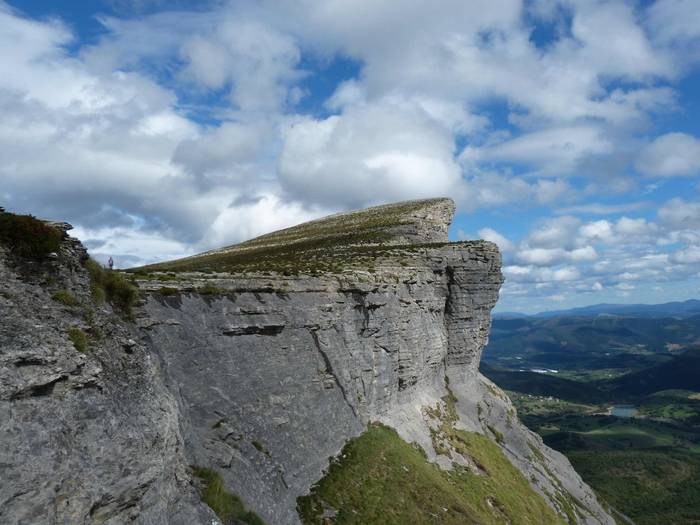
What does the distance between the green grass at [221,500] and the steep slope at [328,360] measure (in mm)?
882

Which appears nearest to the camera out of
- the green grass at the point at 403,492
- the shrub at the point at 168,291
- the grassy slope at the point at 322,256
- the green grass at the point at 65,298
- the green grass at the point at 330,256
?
the green grass at the point at 65,298

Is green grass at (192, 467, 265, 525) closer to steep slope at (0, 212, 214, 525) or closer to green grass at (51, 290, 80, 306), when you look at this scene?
steep slope at (0, 212, 214, 525)

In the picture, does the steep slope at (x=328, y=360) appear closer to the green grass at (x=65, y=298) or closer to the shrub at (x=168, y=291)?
the shrub at (x=168, y=291)

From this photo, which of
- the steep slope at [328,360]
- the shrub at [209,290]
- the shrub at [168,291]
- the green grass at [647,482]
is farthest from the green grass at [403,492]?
the green grass at [647,482]

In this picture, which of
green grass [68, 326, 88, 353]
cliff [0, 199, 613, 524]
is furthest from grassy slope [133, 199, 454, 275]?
green grass [68, 326, 88, 353]

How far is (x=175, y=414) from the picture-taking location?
18969mm

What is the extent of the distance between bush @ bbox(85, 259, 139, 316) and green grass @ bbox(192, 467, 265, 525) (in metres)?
7.73

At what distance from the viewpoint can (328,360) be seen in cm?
3494

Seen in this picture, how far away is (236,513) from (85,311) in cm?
1037

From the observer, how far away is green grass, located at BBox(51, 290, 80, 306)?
16.5 meters

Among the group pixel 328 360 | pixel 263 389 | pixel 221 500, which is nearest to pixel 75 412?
pixel 221 500

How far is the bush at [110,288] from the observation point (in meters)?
19.5

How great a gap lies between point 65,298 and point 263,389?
45.5 ft

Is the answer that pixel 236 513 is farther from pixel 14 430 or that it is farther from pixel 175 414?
pixel 14 430
